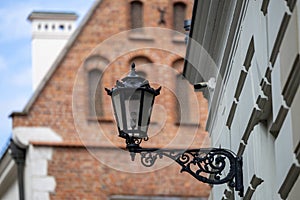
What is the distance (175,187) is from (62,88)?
2526mm

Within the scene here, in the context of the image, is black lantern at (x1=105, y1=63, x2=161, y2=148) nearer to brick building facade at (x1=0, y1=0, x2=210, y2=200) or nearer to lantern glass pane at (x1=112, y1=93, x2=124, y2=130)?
lantern glass pane at (x1=112, y1=93, x2=124, y2=130)

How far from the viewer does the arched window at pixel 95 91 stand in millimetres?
25203

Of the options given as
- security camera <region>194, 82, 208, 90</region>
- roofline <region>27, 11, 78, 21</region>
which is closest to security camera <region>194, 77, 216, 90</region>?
security camera <region>194, 82, 208, 90</region>

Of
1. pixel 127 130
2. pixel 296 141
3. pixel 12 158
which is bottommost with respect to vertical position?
pixel 12 158

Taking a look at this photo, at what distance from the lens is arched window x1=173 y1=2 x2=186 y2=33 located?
1012 inches

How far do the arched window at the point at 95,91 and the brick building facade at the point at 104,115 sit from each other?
0.02 m

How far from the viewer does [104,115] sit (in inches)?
997

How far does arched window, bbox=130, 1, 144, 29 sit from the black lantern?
15.7 meters

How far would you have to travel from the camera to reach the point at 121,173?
2562 cm

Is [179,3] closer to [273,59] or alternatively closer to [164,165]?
[164,165]

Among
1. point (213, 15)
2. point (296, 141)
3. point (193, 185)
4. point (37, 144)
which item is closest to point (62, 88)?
point (37, 144)

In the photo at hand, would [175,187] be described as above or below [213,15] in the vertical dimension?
below

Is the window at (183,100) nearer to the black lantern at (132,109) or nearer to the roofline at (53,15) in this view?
the roofline at (53,15)

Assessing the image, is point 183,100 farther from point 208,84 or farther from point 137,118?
point 137,118
